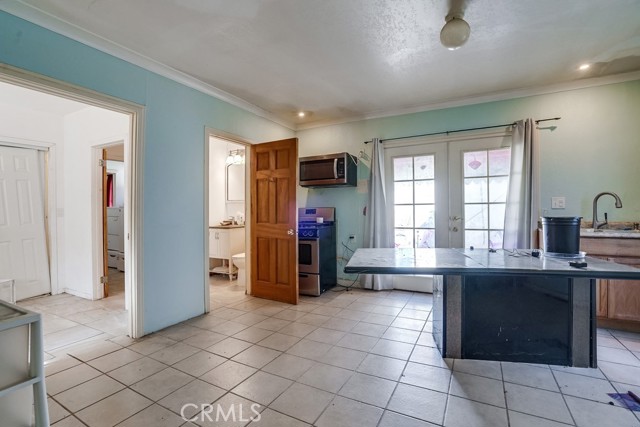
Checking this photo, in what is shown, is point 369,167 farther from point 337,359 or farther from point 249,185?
point 337,359

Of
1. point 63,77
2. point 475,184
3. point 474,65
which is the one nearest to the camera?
point 63,77

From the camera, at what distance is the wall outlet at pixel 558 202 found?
126 inches

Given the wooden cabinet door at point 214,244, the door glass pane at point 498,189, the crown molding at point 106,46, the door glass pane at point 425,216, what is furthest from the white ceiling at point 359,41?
the wooden cabinet door at point 214,244

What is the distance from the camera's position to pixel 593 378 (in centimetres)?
192

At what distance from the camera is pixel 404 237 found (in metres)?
4.04

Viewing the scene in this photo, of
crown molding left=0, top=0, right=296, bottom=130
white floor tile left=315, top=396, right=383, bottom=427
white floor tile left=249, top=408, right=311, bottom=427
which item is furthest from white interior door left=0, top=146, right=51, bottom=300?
white floor tile left=315, top=396, right=383, bottom=427

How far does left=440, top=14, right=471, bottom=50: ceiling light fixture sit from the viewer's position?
1979 mm

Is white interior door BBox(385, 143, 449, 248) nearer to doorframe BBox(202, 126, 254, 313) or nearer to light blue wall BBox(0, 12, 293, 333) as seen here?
doorframe BBox(202, 126, 254, 313)

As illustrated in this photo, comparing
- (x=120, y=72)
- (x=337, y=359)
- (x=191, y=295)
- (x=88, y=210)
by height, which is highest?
(x=120, y=72)

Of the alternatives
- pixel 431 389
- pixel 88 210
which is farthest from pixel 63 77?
pixel 431 389

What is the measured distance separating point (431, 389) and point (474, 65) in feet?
9.34

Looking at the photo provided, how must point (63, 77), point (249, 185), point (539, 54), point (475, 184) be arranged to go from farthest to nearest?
point (249, 185) → point (475, 184) → point (539, 54) → point (63, 77)

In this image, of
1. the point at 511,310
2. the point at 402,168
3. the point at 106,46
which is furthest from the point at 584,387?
the point at 106,46

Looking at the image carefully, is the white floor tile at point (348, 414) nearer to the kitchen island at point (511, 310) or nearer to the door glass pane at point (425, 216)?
the kitchen island at point (511, 310)
